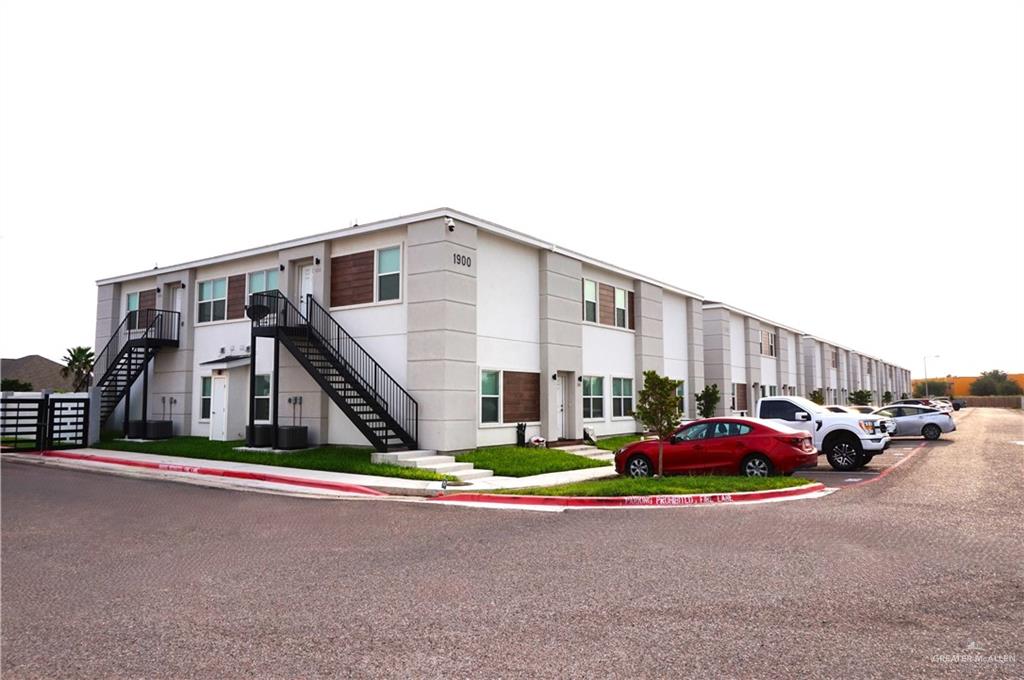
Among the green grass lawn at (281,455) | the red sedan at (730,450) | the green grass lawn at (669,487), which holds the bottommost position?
the green grass lawn at (669,487)

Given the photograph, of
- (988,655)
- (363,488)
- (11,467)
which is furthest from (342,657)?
(11,467)

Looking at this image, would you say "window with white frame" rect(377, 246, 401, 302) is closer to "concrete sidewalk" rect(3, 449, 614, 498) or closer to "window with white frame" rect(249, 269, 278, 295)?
"window with white frame" rect(249, 269, 278, 295)

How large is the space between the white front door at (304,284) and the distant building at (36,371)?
59555mm

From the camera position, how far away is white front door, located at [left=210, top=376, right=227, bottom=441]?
78.7 feet

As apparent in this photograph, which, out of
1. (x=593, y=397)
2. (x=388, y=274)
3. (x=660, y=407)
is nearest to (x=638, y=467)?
(x=660, y=407)

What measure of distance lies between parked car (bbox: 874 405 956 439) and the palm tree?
40.9 m

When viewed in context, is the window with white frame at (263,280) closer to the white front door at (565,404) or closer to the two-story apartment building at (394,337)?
the two-story apartment building at (394,337)

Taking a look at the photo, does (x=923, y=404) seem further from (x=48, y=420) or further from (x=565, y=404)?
(x=48, y=420)

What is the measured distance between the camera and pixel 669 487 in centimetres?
1323

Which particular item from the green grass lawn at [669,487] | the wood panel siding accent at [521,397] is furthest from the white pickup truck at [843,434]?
the wood panel siding accent at [521,397]

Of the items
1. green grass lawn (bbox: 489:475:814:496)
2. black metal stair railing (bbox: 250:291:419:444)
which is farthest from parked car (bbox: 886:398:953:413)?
black metal stair railing (bbox: 250:291:419:444)

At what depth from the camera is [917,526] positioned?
9.66m

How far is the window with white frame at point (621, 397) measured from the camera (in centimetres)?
2700

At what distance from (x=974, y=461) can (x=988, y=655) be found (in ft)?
55.8
